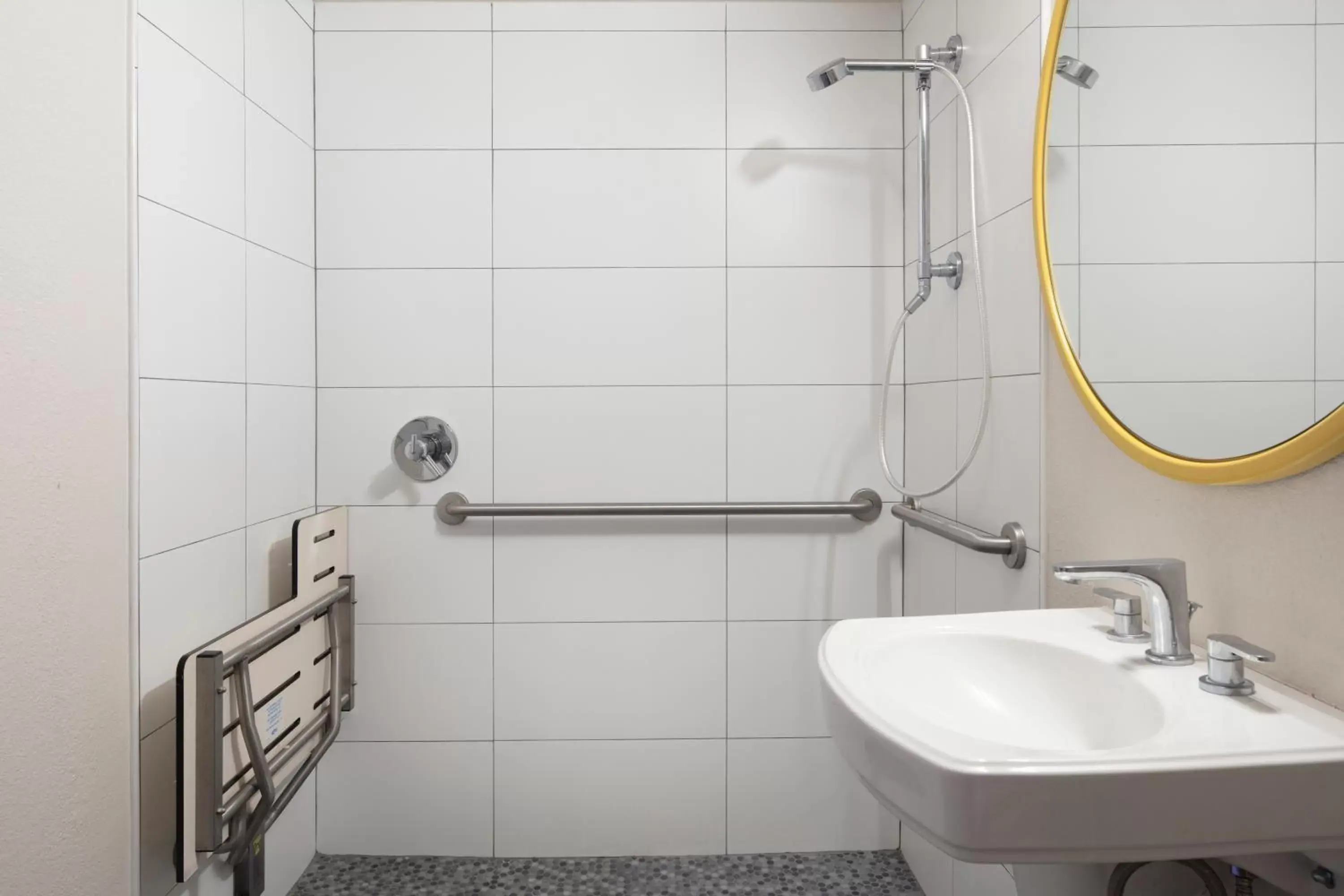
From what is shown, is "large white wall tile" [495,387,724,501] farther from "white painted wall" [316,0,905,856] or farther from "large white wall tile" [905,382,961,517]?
"large white wall tile" [905,382,961,517]

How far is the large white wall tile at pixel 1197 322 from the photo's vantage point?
0.74 metres

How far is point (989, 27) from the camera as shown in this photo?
1343mm

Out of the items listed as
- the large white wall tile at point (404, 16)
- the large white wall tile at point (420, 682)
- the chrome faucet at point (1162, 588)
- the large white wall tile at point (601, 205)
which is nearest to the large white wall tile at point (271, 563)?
the large white wall tile at point (420, 682)

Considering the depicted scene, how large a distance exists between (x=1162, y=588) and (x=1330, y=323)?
0.99ft

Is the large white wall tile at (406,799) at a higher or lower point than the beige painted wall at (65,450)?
lower

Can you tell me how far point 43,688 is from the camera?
97 cm

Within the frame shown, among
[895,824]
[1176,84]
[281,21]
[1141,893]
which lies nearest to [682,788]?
[895,824]

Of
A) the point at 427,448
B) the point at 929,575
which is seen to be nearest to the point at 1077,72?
the point at 929,575

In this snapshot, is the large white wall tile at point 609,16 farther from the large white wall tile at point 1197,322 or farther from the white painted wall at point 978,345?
the large white wall tile at point 1197,322

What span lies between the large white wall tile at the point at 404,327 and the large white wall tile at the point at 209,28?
47 cm

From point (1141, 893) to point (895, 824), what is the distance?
45.0 inches

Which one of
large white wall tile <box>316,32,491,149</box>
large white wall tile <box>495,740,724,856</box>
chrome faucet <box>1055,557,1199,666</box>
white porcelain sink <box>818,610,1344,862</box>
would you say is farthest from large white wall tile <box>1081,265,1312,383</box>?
large white wall tile <box>316,32,491,149</box>

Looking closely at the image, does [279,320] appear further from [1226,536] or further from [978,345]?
[1226,536]

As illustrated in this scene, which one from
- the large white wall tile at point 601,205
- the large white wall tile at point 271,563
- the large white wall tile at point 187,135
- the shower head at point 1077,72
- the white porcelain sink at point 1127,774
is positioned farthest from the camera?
the large white wall tile at point 601,205
